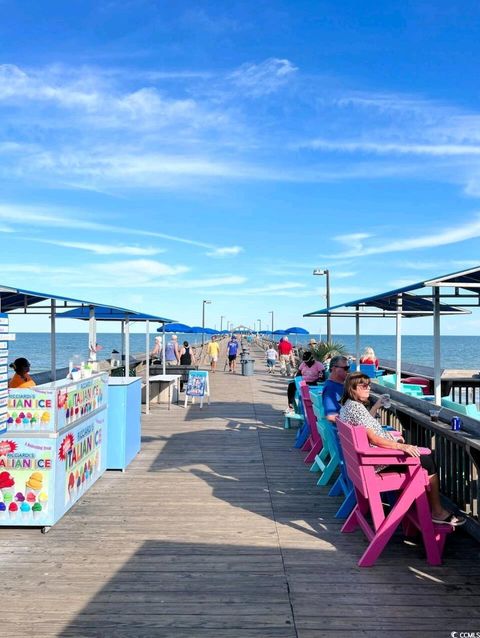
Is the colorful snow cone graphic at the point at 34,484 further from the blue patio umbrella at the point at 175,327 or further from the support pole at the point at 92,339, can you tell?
the blue patio umbrella at the point at 175,327

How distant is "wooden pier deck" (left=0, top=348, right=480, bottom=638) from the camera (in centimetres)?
286

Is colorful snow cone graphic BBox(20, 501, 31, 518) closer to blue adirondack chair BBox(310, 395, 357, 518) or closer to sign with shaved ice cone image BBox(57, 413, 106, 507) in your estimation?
sign with shaved ice cone image BBox(57, 413, 106, 507)

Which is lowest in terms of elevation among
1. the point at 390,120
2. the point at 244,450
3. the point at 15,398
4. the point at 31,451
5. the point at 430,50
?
the point at 244,450

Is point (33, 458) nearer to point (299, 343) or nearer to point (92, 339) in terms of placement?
point (92, 339)

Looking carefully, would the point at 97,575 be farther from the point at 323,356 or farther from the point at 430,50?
the point at 323,356

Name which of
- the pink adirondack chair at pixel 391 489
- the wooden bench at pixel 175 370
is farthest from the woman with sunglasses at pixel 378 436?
the wooden bench at pixel 175 370

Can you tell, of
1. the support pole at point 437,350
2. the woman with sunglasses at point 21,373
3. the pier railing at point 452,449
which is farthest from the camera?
the woman with sunglasses at point 21,373

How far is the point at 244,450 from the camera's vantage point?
7.46m

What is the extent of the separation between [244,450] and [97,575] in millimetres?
4123

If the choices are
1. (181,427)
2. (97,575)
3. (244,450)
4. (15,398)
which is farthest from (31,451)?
(181,427)

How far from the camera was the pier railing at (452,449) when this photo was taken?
4055 millimetres

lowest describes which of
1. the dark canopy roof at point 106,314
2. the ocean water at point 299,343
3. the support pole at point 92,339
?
the ocean water at point 299,343

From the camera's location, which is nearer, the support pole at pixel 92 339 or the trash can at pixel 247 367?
the support pole at pixel 92 339

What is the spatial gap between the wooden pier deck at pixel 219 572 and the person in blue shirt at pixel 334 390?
84 cm
